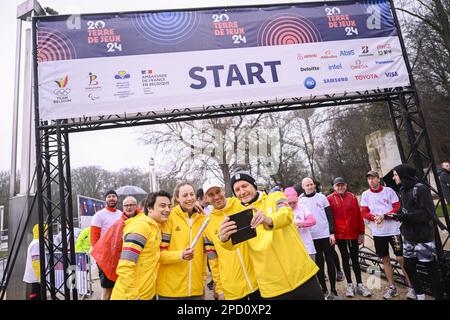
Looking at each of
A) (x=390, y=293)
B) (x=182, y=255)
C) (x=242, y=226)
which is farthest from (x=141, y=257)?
(x=390, y=293)

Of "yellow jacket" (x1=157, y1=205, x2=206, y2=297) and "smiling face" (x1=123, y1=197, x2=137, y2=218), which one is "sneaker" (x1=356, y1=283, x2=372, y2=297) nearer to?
"yellow jacket" (x1=157, y1=205, x2=206, y2=297)

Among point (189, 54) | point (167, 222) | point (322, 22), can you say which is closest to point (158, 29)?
point (189, 54)

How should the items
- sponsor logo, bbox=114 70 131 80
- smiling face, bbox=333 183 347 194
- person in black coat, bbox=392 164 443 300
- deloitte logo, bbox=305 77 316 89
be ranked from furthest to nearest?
1. deloitte logo, bbox=305 77 316 89
2. sponsor logo, bbox=114 70 131 80
3. smiling face, bbox=333 183 347 194
4. person in black coat, bbox=392 164 443 300

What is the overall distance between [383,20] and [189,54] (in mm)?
4277

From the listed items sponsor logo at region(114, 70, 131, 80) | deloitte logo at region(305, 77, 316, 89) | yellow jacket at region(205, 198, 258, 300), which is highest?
sponsor logo at region(114, 70, 131, 80)

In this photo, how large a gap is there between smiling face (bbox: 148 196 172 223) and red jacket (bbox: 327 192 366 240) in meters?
3.46

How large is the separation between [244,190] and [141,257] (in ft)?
3.71

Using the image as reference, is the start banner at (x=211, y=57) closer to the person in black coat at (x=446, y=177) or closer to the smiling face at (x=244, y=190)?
the smiling face at (x=244, y=190)

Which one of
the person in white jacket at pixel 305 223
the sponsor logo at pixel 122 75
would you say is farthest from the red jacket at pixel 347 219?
the sponsor logo at pixel 122 75

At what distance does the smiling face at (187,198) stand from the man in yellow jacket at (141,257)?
17 cm

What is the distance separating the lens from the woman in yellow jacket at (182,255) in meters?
2.69

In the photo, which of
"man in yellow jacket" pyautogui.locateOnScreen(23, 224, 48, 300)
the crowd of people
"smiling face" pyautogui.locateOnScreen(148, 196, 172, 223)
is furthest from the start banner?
"smiling face" pyautogui.locateOnScreen(148, 196, 172, 223)

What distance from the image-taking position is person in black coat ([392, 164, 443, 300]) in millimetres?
3734
